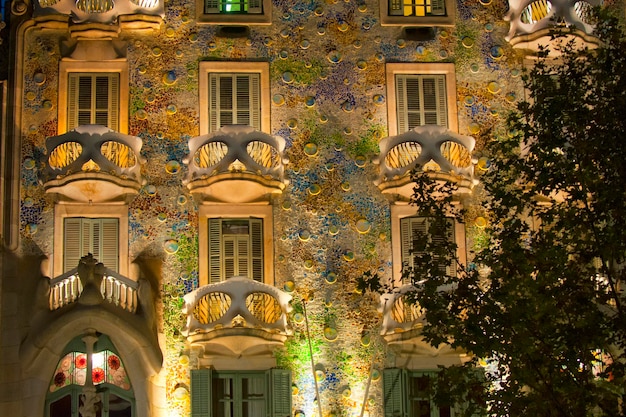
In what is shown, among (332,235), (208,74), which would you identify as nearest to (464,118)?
(332,235)

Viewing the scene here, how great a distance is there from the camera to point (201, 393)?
25.9 meters

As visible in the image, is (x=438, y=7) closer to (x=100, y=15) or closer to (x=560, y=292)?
(x=100, y=15)

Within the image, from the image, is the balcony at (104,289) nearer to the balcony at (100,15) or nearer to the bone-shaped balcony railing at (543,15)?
the balcony at (100,15)

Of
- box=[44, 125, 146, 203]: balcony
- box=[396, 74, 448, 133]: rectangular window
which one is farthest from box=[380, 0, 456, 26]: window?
box=[44, 125, 146, 203]: balcony

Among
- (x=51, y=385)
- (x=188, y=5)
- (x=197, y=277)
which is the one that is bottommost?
(x=51, y=385)

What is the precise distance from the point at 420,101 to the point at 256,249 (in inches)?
199

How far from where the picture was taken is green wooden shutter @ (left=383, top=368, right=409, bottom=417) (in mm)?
26297

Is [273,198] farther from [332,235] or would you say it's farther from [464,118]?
[464,118]

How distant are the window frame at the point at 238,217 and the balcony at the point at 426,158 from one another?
2.61 m

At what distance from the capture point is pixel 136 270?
87.7 feet

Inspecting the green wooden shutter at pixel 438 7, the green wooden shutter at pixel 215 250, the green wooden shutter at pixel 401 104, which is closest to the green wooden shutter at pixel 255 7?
the green wooden shutter at pixel 401 104

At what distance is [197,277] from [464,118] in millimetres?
7010

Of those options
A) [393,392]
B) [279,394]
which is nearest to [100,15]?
[279,394]

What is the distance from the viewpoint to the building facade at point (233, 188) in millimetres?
25797
